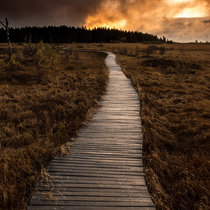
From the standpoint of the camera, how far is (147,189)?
9.26ft

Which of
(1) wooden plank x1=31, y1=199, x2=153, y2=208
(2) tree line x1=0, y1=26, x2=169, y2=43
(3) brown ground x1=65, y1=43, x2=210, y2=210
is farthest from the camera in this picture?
(2) tree line x1=0, y1=26, x2=169, y2=43

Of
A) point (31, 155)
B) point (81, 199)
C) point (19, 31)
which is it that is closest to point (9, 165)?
point (31, 155)

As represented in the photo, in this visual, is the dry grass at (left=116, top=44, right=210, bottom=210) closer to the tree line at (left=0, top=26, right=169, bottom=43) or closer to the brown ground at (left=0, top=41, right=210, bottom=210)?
the brown ground at (left=0, top=41, right=210, bottom=210)

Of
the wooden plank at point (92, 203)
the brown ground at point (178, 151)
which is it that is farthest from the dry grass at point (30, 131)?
the brown ground at point (178, 151)

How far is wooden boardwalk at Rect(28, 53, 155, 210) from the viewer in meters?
2.53

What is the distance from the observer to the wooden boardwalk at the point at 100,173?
8.29ft

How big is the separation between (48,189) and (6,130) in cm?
347

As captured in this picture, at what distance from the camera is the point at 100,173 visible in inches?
124

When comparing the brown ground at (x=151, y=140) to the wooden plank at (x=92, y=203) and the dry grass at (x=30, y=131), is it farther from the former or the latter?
the wooden plank at (x=92, y=203)

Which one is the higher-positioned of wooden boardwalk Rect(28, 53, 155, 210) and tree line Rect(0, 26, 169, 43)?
tree line Rect(0, 26, 169, 43)

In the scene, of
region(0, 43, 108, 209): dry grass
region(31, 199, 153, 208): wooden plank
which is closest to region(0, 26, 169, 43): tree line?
region(0, 43, 108, 209): dry grass

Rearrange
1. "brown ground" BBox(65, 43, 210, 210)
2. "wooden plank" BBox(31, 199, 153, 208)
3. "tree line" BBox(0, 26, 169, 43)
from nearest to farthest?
1. "wooden plank" BBox(31, 199, 153, 208)
2. "brown ground" BBox(65, 43, 210, 210)
3. "tree line" BBox(0, 26, 169, 43)

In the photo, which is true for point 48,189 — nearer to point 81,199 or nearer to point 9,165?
point 81,199

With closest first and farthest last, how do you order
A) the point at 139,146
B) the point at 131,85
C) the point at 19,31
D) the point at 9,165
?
1. the point at 9,165
2. the point at 139,146
3. the point at 131,85
4. the point at 19,31
